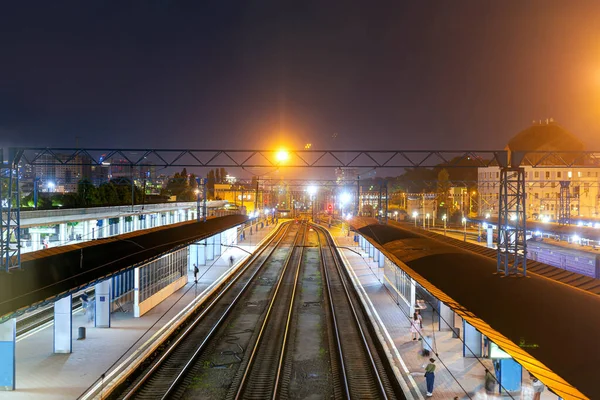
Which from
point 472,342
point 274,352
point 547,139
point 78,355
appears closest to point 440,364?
point 472,342

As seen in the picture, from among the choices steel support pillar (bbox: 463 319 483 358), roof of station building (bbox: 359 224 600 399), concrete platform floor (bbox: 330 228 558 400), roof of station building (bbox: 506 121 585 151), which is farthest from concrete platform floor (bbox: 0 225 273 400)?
roof of station building (bbox: 506 121 585 151)

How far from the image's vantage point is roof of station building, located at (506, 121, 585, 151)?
98.8 metres

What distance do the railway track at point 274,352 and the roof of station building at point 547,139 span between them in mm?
90526

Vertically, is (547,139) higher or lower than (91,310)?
higher

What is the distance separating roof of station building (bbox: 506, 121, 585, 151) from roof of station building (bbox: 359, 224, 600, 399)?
93604 millimetres

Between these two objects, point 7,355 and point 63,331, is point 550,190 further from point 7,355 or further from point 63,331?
point 7,355

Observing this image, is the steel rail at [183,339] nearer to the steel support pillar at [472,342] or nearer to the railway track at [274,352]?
the railway track at [274,352]

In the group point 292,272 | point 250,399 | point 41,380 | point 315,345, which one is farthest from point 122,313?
point 292,272

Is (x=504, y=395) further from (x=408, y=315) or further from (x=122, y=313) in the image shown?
(x=122, y=313)

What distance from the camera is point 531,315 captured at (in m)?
9.18

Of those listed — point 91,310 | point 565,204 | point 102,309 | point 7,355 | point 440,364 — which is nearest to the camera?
point 7,355

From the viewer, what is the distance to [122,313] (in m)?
18.4

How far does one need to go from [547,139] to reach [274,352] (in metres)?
111

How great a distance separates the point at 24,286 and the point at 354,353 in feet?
32.2
